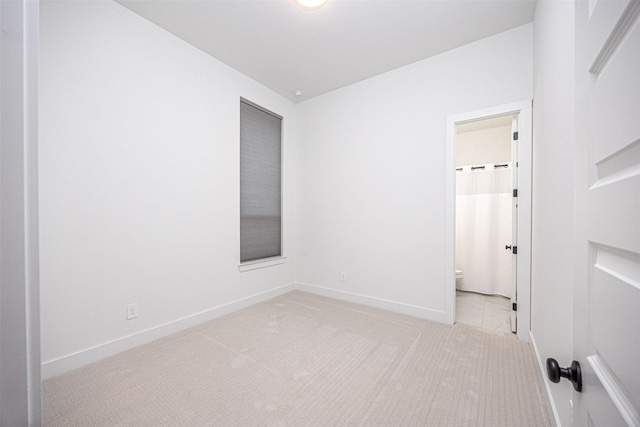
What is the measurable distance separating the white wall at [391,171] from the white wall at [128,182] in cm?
114

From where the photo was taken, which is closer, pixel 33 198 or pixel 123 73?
pixel 33 198

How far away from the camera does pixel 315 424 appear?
1.35 metres

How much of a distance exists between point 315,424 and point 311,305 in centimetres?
179

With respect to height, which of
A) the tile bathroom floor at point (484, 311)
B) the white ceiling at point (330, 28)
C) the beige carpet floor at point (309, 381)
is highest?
the white ceiling at point (330, 28)

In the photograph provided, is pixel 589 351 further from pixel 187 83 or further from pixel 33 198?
pixel 187 83

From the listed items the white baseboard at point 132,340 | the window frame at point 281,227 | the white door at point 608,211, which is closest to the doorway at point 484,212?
the window frame at point 281,227

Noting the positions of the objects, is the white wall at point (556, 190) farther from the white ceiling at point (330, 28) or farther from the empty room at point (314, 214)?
the white ceiling at point (330, 28)

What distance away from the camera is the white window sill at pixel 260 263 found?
306 centimetres

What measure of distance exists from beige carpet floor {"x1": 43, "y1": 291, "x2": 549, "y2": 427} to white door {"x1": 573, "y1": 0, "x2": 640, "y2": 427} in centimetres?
108

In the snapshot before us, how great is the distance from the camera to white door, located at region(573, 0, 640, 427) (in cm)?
42

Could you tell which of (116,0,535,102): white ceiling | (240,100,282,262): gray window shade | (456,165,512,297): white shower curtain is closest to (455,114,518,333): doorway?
(456,165,512,297): white shower curtain

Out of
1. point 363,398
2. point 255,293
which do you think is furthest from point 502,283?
point 255,293

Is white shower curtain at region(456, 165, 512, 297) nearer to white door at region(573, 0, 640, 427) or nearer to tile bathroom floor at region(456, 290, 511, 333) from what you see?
tile bathroom floor at region(456, 290, 511, 333)

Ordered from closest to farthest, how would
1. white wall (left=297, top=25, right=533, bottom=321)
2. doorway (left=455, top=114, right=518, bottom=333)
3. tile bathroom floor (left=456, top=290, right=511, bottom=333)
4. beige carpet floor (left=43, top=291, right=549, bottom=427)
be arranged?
beige carpet floor (left=43, top=291, right=549, bottom=427) → white wall (left=297, top=25, right=533, bottom=321) → tile bathroom floor (left=456, top=290, right=511, bottom=333) → doorway (left=455, top=114, right=518, bottom=333)
